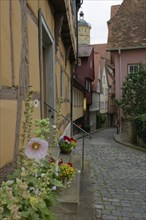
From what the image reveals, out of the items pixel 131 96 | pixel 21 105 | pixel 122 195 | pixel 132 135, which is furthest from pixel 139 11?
pixel 21 105

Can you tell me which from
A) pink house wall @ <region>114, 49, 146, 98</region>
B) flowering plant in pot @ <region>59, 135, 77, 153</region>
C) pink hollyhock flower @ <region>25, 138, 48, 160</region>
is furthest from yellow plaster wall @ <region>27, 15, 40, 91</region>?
pink house wall @ <region>114, 49, 146, 98</region>

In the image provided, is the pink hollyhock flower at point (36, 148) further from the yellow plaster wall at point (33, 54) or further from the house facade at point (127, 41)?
the house facade at point (127, 41)

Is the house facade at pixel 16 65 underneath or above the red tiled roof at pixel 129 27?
underneath

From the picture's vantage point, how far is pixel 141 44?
1875cm

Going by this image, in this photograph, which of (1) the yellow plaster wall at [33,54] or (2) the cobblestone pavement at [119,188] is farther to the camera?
(2) the cobblestone pavement at [119,188]

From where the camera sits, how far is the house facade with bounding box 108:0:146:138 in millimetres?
18922

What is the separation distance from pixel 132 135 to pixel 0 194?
14631mm

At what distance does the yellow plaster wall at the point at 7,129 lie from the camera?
2.13 meters

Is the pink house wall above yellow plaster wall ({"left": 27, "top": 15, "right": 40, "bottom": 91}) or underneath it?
above

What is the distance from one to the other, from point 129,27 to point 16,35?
18993 mm

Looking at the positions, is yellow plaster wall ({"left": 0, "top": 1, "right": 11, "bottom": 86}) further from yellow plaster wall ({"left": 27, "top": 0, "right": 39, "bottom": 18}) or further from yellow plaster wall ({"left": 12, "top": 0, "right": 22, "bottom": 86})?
yellow plaster wall ({"left": 27, "top": 0, "right": 39, "bottom": 18})

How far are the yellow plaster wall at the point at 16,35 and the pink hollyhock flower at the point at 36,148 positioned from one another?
102cm

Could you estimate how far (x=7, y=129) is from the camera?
225 cm

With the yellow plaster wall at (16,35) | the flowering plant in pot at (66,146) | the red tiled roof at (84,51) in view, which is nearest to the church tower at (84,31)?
the red tiled roof at (84,51)
